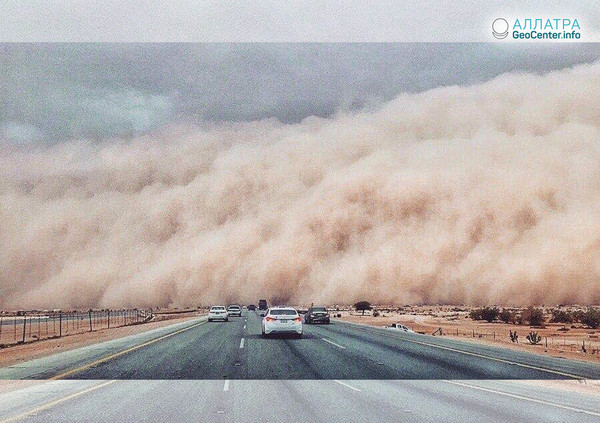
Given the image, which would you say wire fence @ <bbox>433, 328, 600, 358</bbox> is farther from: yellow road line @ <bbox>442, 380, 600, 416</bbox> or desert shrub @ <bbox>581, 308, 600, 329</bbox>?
desert shrub @ <bbox>581, 308, 600, 329</bbox>

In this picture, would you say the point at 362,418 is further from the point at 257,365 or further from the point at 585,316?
the point at 585,316

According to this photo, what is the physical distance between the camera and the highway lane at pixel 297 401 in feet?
33.0

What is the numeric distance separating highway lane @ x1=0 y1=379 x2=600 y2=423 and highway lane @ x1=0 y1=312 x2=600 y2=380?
4.90ft

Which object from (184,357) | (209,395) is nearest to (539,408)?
(209,395)

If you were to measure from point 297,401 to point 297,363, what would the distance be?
7330 millimetres

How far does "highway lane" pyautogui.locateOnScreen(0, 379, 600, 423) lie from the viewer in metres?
Result: 10.1

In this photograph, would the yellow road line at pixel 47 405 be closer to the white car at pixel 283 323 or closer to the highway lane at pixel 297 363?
the highway lane at pixel 297 363

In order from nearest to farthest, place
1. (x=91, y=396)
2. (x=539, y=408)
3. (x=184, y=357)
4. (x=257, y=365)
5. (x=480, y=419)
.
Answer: (x=480, y=419), (x=539, y=408), (x=91, y=396), (x=257, y=365), (x=184, y=357)

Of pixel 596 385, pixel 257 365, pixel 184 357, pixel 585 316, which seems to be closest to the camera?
pixel 596 385

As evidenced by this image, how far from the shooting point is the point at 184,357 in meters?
21.2

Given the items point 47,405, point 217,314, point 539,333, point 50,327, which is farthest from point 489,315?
point 47,405

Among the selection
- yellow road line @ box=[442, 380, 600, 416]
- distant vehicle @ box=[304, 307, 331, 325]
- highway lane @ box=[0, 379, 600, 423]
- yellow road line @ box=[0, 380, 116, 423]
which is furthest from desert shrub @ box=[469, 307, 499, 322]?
yellow road line @ box=[0, 380, 116, 423]

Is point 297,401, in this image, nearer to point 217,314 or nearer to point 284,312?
point 284,312

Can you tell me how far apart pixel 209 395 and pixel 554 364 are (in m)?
12.8
